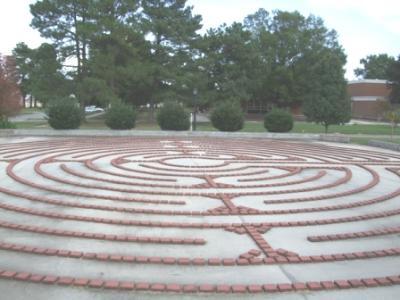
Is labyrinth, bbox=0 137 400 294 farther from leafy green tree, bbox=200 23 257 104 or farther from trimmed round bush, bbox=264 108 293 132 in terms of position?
leafy green tree, bbox=200 23 257 104

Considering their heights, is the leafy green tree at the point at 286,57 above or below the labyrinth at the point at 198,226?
above

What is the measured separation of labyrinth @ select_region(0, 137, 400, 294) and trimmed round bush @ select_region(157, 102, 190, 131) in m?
10.7

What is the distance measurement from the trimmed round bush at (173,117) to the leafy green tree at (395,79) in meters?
31.2

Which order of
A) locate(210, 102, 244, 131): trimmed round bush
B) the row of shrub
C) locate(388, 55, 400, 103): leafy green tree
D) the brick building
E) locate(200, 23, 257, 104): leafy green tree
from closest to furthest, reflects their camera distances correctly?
the row of shrub
locate(210, 102, 244, 131): trimmed round bush
locate(200, 23, 257, 104): leafy green tree
locate(388, 55, 400, 103): leafy green tree
the brick building

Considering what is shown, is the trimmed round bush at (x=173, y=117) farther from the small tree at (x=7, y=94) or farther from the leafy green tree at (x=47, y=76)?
the leafy green tree at (x=47, y=76)

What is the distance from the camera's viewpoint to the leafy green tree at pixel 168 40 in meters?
32.9

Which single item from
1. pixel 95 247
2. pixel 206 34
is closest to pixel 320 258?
pixel 95 247

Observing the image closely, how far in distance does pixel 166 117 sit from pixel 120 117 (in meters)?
2.27

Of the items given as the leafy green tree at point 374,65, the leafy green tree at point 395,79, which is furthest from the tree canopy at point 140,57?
the leafy green tree at point 374,65

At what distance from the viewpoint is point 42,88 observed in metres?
31.4

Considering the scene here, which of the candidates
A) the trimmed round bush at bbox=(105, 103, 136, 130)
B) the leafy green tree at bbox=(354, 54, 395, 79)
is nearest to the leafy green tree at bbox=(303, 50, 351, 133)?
the trimmed round bush at bbox=(105, 103, 136, 130)

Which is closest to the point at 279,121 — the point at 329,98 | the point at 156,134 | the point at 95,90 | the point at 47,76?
the point at 329,98

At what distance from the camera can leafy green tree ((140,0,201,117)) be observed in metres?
32.9

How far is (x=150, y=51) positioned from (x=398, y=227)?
2981cm
